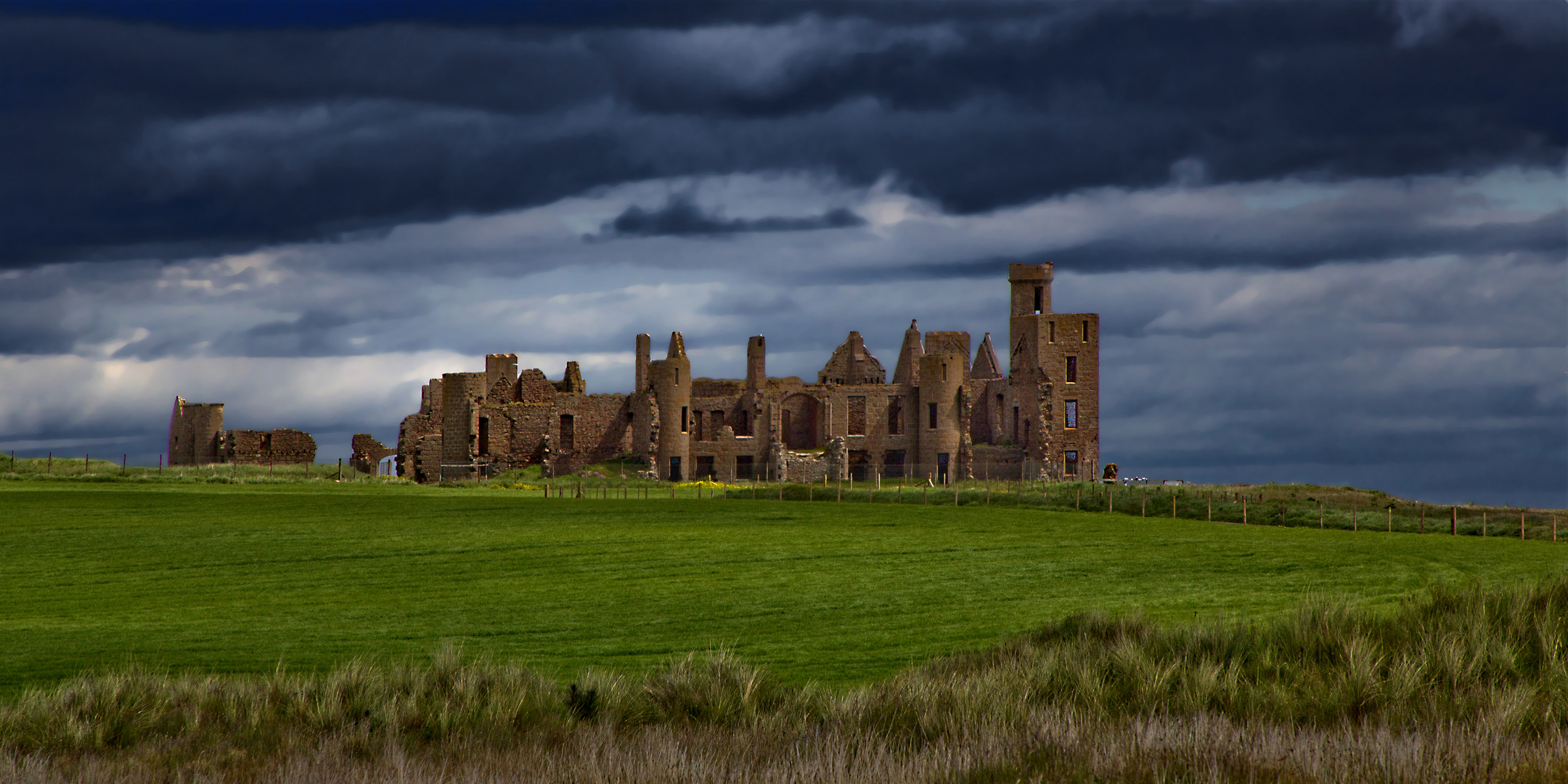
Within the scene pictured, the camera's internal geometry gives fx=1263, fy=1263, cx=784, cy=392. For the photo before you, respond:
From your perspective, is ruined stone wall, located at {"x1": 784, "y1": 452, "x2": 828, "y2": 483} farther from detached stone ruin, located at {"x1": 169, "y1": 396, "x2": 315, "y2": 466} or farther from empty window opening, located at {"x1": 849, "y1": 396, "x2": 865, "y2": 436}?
detached stone ruin, located at {"x1": 169, "y1": 396, "x2": 315, "y2": 466}

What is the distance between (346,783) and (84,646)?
11502 millimetres

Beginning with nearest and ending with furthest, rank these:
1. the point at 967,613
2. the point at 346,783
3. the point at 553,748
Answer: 1. the point at 346,783
2. the point at 553,748
3. the point at 967,613

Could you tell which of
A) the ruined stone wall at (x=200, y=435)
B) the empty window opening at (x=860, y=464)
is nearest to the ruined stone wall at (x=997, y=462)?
the empty window opening at (x=860, y=464)

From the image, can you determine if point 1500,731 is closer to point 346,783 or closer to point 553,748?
point 553,748

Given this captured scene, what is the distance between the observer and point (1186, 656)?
567 inches

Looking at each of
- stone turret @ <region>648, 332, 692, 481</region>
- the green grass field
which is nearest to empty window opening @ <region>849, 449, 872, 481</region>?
stone turret @ <region>648, 332, 692, 481</region>

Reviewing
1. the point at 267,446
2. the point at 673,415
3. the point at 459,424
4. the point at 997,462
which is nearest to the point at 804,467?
the point at 673,415

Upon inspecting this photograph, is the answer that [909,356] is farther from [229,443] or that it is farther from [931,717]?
[931,717]

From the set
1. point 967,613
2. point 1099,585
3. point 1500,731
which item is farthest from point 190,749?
point 1099,585

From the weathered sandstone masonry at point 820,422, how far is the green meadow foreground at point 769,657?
129 ft

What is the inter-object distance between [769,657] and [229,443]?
6747 centimetres

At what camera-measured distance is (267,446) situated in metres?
76.6

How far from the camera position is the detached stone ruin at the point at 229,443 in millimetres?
76125

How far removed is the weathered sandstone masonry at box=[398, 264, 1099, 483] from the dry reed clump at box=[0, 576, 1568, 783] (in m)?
57.4
